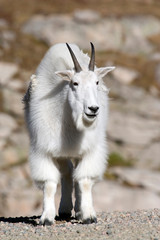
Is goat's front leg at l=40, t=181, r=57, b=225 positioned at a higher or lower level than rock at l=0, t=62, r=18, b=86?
lower

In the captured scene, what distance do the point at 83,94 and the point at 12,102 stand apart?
50.8 ft

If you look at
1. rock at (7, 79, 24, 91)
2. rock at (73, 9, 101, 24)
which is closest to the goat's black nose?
rock at (7, 79, 24, 91)

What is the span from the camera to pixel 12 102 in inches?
894

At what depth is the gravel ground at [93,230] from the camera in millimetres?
6719

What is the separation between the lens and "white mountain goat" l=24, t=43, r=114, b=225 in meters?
7.77

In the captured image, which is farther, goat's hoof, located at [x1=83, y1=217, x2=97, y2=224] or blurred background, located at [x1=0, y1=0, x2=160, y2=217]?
blurred background, located at [x1=0, y1=0, x2=160, y2=217]

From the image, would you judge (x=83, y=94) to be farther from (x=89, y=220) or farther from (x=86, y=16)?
(x=86, y=16)

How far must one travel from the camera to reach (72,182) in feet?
29.5

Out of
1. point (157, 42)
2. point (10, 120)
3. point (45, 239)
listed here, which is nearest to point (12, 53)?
point (10, 120)

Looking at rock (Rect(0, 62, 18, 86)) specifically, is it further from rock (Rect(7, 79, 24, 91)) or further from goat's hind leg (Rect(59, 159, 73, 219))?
goat's hind leg (Rect(59, 159, 73, 219))

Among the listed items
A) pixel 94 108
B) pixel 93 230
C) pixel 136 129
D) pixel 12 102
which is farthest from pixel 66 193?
pixel 12 102

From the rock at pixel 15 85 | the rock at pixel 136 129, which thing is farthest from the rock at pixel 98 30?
the rock at pixel 136 129

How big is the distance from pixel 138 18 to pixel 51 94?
26727mm

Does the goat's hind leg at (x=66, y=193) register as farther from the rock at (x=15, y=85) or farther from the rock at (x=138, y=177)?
the rock at (x=15, y=85)
